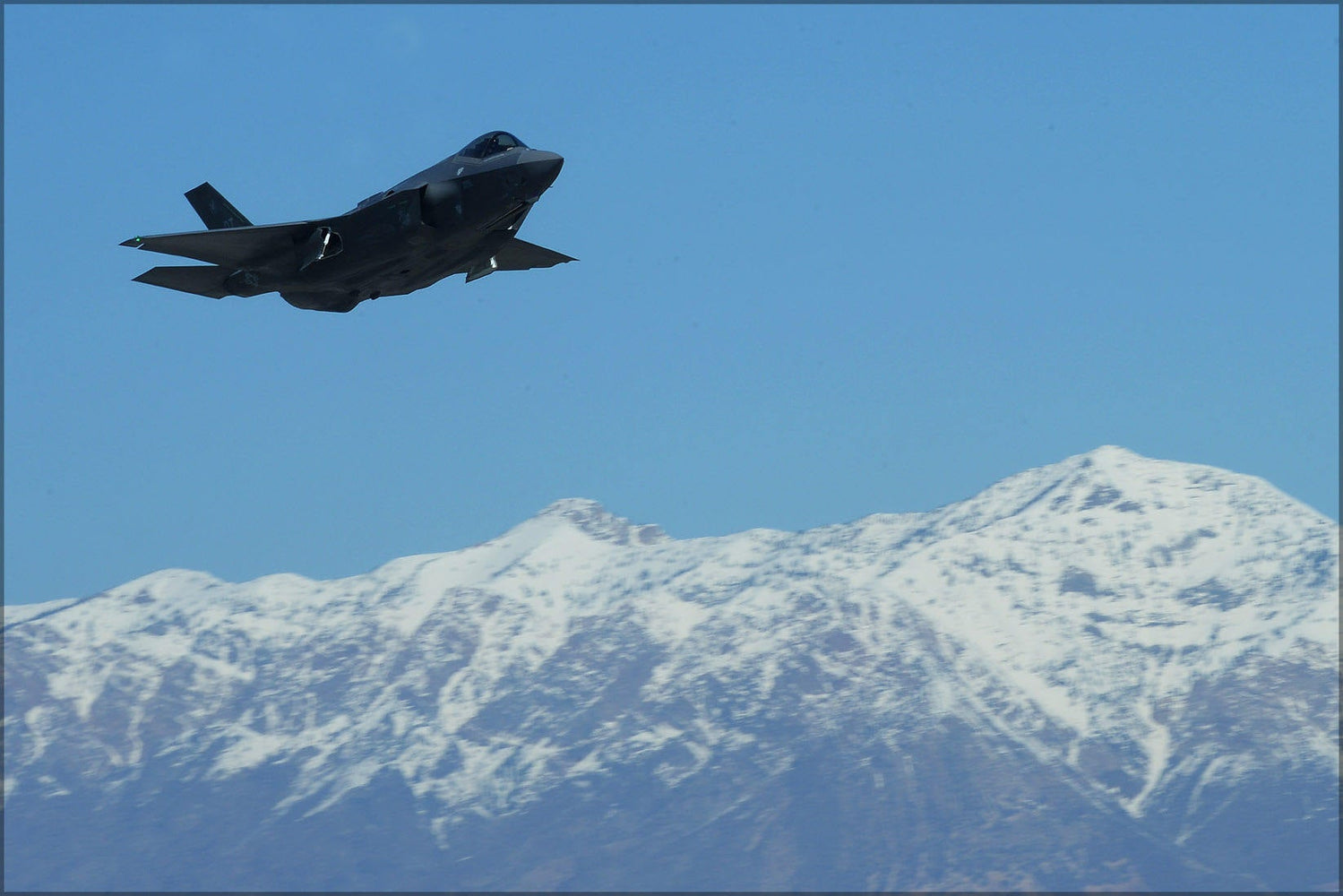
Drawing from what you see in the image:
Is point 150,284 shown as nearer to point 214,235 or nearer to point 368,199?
point 214,235

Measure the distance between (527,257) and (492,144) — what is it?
11.9 m

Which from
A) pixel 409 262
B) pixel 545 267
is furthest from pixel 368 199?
pixel 545 267

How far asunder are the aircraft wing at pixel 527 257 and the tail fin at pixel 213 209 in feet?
37.0

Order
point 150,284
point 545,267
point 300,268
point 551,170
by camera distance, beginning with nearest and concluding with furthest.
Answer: point 551,170, point 300,268, point 150,284, point 545,267

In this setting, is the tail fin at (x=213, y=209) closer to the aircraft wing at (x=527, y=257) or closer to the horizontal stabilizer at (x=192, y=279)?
the horizontal stabilizer at (x=192, y=279)

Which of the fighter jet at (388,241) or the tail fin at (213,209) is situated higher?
the tail fin at (213,209)

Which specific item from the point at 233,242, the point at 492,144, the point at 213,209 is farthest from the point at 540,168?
the point at 213,209

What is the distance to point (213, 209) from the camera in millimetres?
71938

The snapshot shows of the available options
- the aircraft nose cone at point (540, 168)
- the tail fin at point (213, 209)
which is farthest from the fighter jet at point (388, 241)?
the tail fin at point (213, 209)

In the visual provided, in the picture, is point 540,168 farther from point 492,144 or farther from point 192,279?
point 192,279

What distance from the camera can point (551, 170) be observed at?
2254 inches

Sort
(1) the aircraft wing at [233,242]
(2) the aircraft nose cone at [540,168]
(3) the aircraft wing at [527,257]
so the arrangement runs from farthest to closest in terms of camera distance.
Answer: (3) the aircraft wing at [527,257], (1) the aircraft wing at [233,242], (2) the aircraft nose cone at [540,168]

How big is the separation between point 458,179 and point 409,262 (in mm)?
4246

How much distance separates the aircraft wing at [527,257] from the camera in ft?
228
